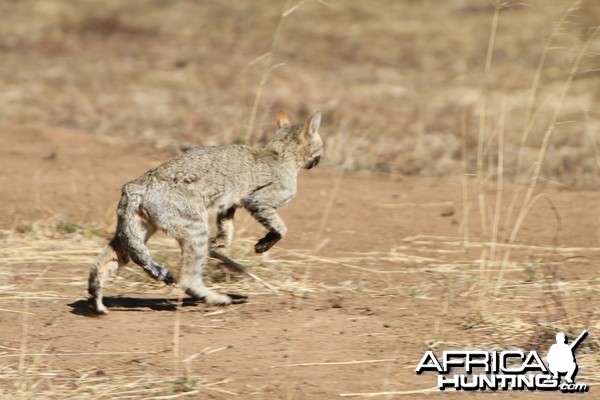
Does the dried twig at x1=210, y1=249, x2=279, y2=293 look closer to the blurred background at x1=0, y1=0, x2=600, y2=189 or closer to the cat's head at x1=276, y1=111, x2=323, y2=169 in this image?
the cat's head at x1=276, y1=111, x2=323, y2=169

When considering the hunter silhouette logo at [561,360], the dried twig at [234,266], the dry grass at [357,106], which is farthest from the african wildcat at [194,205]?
the hunter silhouette logo at [561,360]

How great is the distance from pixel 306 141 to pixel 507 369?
2.77 metres

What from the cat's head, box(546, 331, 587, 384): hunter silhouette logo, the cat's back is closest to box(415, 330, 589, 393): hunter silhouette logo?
box(546, 331, 587, 384): hunter silhouette logo

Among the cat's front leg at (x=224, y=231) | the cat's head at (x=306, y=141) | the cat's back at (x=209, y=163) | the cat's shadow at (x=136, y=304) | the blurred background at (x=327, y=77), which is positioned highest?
the blurred background at (x=327, y=77)

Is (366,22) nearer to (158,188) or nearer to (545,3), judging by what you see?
Answer: (545,3)

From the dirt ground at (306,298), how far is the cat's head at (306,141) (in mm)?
786

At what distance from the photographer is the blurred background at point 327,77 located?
480 inches

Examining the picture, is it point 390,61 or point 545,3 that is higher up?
point 545,3

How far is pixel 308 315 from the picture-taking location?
680cm

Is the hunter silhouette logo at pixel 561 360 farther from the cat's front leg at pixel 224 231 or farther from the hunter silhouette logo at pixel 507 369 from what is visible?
the cat's front leg at pixel 224 231

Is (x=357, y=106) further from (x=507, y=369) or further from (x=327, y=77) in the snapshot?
(x=507, y=369)

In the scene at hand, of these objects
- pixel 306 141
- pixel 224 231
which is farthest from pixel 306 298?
pixel 306 141

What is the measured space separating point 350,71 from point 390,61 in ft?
3.09

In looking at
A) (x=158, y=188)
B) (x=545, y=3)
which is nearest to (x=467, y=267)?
(x=158, y=188)
